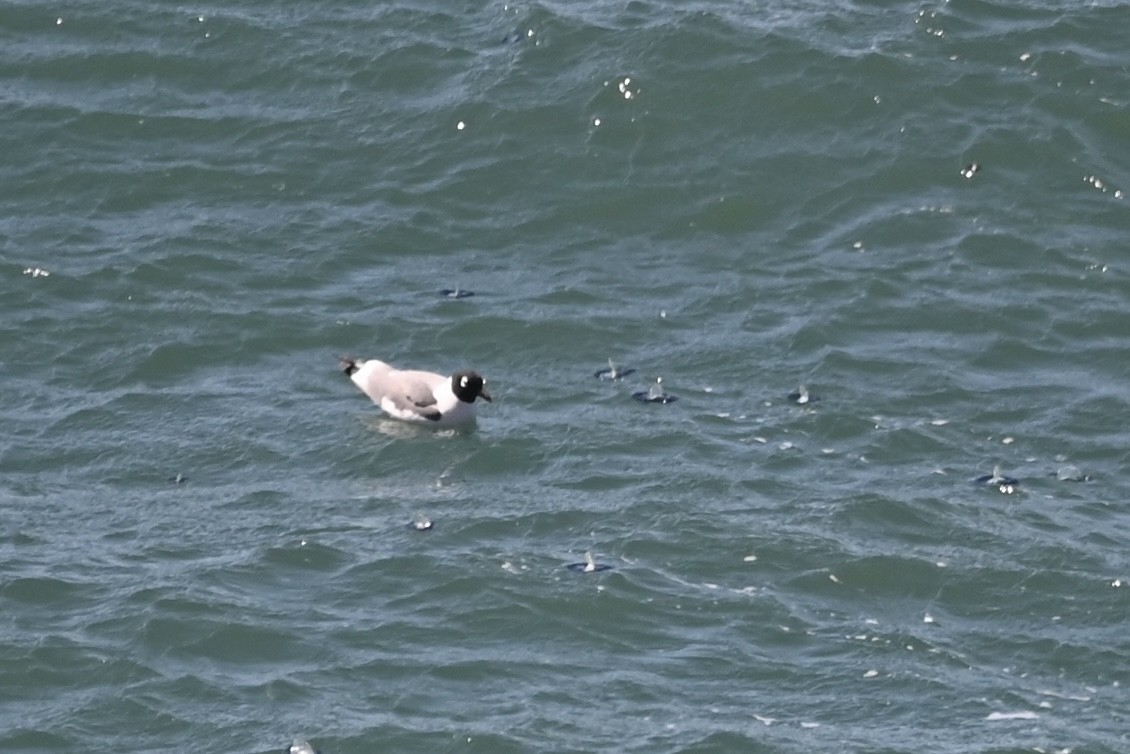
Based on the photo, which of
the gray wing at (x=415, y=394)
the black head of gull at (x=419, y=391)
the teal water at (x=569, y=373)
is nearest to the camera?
the teal water at (x=569, y=373)

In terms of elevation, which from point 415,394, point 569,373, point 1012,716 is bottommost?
point 1012,716

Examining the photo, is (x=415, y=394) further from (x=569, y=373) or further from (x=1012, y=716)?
(x=1012, y=716)

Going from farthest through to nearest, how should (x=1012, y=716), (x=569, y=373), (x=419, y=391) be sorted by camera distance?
(x=569, y=373) → (x=419, y=391) → (x=1012, y=716)

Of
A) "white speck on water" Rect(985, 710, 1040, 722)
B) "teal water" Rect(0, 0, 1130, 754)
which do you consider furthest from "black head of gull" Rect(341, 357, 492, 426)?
"white speck on water" Rect(985, 710, 1040, 722)

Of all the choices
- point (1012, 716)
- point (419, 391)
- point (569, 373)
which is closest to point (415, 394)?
point (419, 391)

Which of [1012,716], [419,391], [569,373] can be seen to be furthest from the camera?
[569,373]

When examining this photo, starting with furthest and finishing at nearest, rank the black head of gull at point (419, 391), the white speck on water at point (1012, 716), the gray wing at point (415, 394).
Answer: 1. the gray wing at point (415, 394)
2. the black head of gull at point (419, 391)
3. the white speck on water at point (1012, 716)

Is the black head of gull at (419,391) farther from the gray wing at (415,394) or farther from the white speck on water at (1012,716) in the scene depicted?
the white speck on water at (1012,716)

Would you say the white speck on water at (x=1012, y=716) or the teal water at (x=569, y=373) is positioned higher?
the teal water at (x=569, y=373)

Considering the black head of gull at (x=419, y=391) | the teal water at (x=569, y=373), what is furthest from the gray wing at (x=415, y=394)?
the teal water at (x=569, y=373)

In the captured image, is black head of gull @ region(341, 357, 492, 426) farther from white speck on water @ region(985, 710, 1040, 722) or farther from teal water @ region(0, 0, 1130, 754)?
white speck on water @ region(985, 710, 1040, 722)
